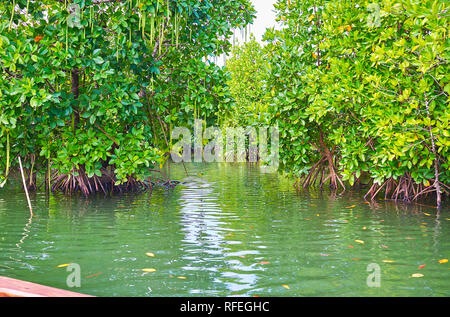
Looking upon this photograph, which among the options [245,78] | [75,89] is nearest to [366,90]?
[75,89]

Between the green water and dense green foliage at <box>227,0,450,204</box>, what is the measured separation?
1.02 m

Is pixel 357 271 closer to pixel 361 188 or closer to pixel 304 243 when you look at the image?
pixel 304 243

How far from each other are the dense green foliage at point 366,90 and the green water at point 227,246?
102 centimetres

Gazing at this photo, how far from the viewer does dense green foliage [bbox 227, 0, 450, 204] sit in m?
8.21

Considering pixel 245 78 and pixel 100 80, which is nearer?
pixel 100 80

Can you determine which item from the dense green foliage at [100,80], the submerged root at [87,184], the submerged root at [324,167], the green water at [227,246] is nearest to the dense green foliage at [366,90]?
the submerged root at [324,167]

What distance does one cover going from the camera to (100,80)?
31.3ft

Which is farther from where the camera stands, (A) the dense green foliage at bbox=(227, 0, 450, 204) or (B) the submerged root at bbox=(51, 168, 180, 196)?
(B) the submerged root at bbox=(51, 168, 180, 196)

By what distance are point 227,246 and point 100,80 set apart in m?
5.02

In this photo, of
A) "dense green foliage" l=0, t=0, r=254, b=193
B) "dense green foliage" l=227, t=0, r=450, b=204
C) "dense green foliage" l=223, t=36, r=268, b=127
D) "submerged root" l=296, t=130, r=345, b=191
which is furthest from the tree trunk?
"dense green foliage" l=223, t=36, r=268, b=127

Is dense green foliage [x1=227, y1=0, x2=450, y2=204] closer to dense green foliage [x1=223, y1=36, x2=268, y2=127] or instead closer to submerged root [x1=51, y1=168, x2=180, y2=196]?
submerged root [x1=51, y1=168, x2=180, y2=196]

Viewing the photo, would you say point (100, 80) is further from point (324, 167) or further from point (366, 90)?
point (324, 167)
